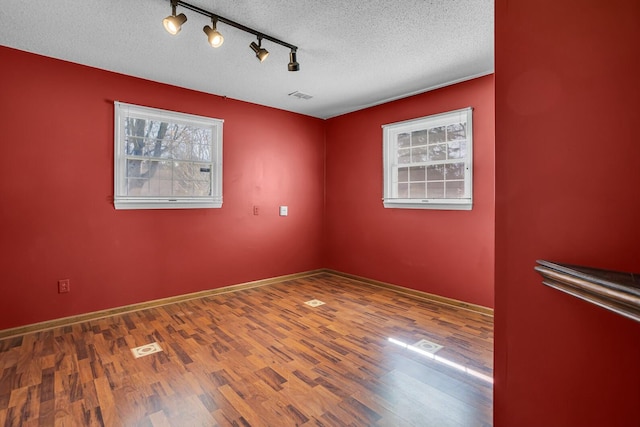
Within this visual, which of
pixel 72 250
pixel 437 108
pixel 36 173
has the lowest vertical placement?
pixel 72 250

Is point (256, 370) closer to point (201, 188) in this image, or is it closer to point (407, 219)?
point (201, 188)

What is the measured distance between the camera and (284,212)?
489 centimetres

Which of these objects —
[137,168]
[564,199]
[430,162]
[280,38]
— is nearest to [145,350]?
[137,168]

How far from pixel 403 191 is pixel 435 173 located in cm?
52

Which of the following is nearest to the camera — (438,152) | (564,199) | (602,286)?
(602,286)

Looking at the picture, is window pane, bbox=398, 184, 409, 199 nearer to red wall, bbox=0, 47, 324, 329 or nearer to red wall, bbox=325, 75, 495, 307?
red wall, bbox=325, 75, 495, 307

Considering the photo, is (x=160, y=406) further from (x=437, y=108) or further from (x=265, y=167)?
(x=437, y=108)

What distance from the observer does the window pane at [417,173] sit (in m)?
4.04

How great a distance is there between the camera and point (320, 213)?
5.38 metres

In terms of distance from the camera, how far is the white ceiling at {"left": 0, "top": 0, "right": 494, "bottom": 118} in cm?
227

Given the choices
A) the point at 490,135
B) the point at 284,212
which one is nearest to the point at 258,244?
the point at 284,212

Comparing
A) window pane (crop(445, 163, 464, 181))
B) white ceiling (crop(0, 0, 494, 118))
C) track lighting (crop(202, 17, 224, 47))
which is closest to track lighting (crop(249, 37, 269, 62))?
white ceiling (crop(0, 0, 494, 118))

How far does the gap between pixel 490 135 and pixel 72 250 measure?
455 centimetres

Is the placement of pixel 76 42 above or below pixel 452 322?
above
